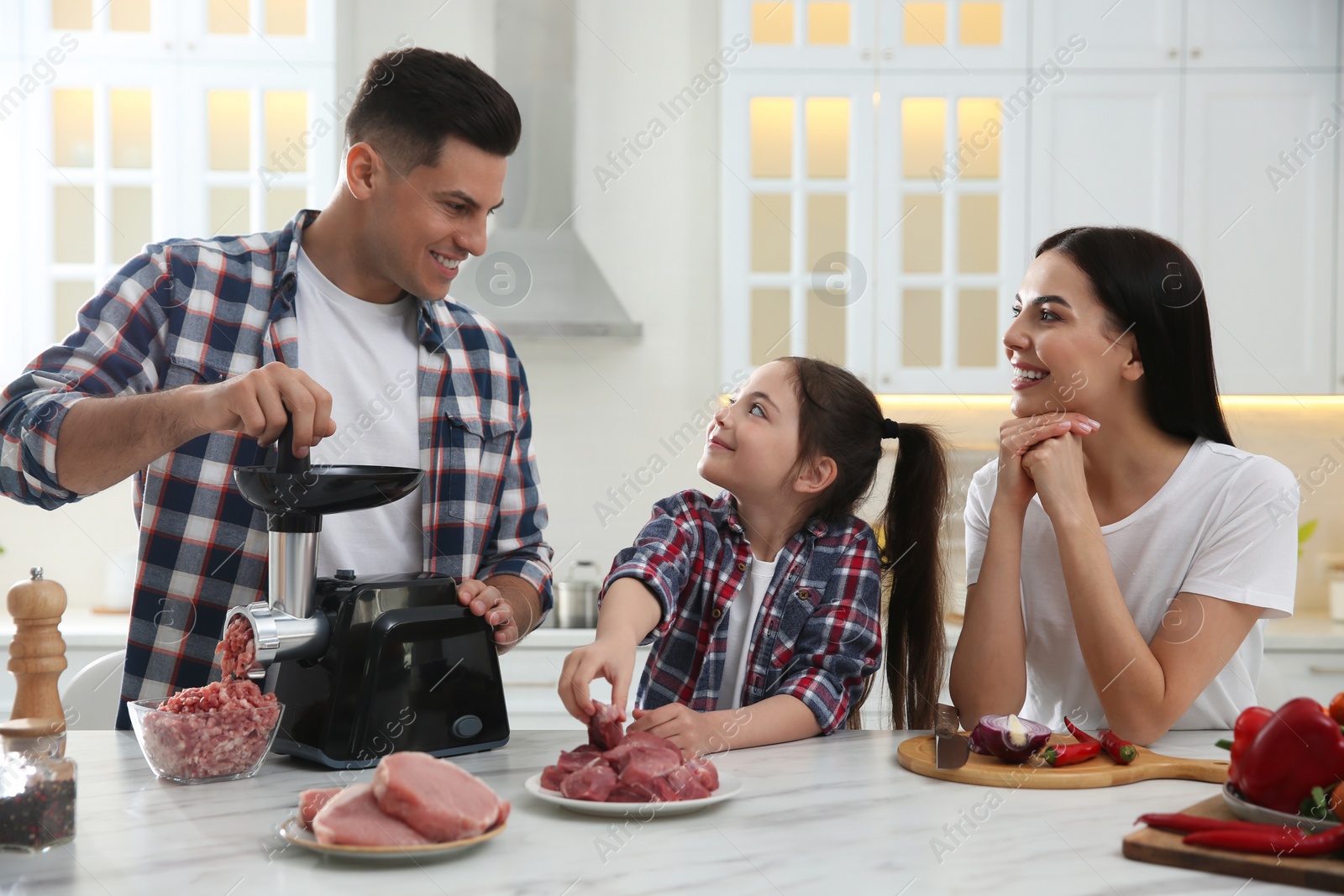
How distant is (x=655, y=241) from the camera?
11.5ft

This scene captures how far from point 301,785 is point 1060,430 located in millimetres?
1018

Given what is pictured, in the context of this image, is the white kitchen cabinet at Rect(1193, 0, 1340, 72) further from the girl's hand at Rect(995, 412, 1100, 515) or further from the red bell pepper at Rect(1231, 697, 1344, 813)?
the red bell pepper at Rect(1231, 697, 1344, 813)

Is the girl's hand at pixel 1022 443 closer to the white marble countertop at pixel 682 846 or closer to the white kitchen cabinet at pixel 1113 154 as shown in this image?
the white marble countertop at pixel 682 846

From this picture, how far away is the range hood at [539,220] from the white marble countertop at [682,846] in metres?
2.27

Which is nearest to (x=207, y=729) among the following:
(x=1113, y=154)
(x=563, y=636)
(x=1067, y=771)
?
(x=1067, y=771)

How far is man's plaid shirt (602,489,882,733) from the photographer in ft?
4.44

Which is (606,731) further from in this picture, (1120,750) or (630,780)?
(1120,750)

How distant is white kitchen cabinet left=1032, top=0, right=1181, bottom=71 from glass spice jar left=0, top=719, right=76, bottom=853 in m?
3.03

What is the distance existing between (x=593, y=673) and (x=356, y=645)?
0.80ft

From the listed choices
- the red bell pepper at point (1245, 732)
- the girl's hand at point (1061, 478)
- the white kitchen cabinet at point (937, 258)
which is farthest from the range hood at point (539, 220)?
the red bell pepper at point (1245, 732)

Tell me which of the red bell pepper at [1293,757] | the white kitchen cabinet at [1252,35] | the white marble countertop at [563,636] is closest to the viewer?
the red bell pepper at [1293,757]

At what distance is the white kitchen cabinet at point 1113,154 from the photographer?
10.2 feet

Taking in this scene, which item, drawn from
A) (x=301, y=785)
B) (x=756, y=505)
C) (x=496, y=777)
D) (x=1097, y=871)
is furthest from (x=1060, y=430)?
(x=301, y=785)

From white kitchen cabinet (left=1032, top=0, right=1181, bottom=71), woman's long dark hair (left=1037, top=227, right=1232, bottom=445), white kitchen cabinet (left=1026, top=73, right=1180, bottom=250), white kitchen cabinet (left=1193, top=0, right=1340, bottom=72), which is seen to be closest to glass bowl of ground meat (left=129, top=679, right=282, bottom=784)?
woman's long dark hair (left=1037, top=227, right=1232, bottom=445)
